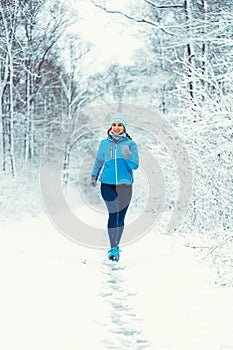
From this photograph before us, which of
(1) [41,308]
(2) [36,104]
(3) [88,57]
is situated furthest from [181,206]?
(3) [88,57]

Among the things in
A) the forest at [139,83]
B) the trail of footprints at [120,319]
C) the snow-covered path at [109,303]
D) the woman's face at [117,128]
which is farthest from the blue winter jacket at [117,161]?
the trail of footprints at [120,319]

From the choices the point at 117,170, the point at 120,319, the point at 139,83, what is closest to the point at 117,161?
the point at 117,170

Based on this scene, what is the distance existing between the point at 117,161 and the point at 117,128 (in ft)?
1.50

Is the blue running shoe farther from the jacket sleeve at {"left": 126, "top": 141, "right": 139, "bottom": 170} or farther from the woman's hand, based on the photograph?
the woman's hand

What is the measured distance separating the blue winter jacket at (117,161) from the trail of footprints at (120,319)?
148 centimetres

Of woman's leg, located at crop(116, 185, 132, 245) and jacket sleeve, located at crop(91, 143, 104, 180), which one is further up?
jacket sleeve, located at crop(91, 143, 104, 180)

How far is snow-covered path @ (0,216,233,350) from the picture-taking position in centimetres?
323

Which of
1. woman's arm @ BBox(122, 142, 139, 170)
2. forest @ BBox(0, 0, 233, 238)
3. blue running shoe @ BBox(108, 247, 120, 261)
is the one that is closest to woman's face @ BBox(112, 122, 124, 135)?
woman's arm @ BBox(122, 142, 139, 170)

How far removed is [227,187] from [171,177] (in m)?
5.40

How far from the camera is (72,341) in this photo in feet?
10.4

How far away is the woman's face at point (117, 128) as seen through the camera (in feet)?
21.0

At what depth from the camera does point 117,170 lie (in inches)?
254

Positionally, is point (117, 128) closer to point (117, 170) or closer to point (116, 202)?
point (117, 170)

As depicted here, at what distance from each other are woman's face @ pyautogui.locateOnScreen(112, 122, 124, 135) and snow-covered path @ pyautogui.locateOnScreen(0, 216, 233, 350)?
1.78 meters
